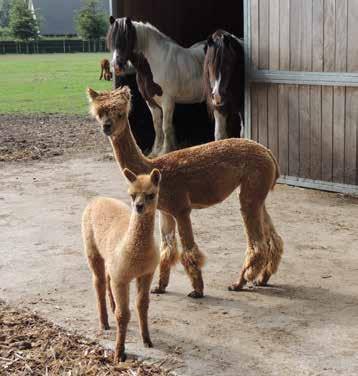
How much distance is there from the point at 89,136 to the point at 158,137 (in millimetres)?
2144

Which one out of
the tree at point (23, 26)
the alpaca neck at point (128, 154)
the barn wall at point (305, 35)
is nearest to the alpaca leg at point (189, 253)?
the alpaca neck at point (128, 154)

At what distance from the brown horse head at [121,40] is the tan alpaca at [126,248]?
5.30m

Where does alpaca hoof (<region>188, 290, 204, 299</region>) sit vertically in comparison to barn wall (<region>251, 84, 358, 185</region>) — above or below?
below

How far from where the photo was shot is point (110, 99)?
4230 mm

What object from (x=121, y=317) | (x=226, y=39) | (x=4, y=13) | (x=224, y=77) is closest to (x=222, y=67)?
(x=224, y=77)

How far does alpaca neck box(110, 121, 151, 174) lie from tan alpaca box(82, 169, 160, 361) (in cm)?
47

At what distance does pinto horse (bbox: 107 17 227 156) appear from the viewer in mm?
9039

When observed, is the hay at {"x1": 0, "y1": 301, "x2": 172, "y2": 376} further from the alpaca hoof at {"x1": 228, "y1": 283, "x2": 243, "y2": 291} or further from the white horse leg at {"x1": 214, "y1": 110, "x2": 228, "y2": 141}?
the white horse leg at {"x1": 214, "y1": 110, "x2": 228, "y2": 141}

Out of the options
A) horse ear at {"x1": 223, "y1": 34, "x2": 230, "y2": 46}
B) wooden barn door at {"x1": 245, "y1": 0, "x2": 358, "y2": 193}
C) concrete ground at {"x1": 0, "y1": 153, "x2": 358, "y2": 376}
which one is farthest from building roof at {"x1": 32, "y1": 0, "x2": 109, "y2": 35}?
concrete ground at {"x1": 0, "y1": 153, "x2": 358, "y2": 376}

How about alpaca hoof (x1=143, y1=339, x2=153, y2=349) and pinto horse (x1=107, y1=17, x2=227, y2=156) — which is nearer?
alpaca hoof (x1=143, y1=339, x2=153, y2=349)

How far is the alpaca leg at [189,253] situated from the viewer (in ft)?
14.6

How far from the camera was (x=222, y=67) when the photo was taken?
8.00 metres

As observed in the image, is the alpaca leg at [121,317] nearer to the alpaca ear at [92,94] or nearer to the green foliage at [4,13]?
the alpaca ear at [92,94]

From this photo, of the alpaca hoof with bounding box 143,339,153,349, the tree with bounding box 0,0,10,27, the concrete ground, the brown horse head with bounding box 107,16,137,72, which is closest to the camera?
the concrete ground
